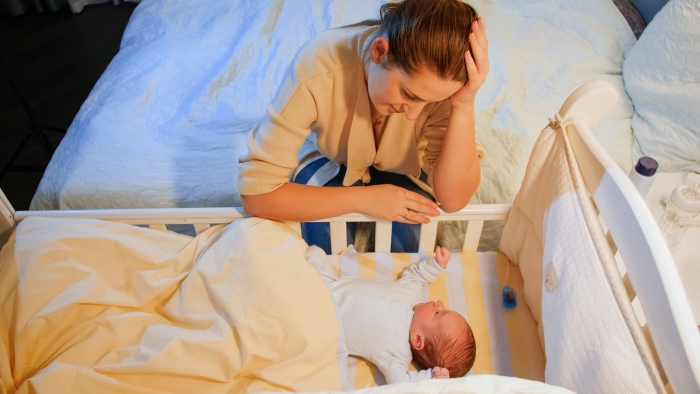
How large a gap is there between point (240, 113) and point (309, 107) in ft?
2.19

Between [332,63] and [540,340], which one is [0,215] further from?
[540,340]

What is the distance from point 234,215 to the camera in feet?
3.72

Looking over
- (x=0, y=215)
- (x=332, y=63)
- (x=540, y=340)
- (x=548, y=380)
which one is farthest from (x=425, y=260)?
(x=0, y=215)

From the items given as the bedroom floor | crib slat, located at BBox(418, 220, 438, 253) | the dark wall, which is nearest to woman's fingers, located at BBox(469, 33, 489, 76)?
crib slat, located at BBox(418, 220, 438, 253)

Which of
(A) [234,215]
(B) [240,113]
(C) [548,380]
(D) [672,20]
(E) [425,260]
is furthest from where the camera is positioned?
(B) [240,113]

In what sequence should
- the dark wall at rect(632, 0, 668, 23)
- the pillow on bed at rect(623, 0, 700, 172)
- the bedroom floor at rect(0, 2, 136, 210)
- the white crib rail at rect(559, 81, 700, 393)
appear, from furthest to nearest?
1. the bedroom floor at rect(0, 2, 136, 210)
2. the dark wall at rect(632, 0, 668, 23)
3. the pillow on bed at rect(623, 0, 700, 172)
4. the white crib rail at rect(559, 81, 700, 393)

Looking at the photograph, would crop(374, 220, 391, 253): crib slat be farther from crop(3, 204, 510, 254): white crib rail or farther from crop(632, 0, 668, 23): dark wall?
crop(632, 0, 668, 23): dark wall

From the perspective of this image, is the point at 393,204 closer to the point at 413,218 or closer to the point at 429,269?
the point at 413,218

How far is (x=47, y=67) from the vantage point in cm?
274

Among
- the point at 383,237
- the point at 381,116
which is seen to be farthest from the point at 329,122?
the point at 383,237

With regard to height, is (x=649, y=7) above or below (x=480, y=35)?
below

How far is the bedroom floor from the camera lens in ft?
7.35

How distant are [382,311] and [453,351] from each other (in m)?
0.18

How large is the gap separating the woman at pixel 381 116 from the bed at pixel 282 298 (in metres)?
0.09
